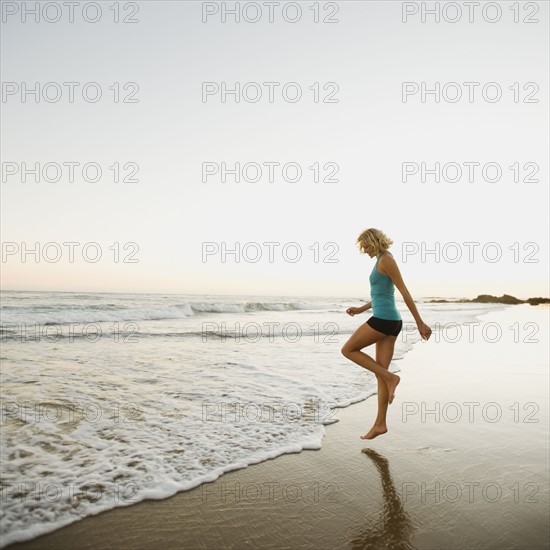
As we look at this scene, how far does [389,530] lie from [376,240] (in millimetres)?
2662

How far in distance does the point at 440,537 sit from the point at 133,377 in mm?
5971

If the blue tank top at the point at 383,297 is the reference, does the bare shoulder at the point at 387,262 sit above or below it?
above

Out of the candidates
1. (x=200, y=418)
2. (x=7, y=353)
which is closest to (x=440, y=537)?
(x=200, y=418)

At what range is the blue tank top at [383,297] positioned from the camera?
4418mm

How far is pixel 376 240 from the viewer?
4.45 meters

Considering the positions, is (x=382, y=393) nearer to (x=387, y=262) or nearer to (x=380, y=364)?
(x=380, y=364)

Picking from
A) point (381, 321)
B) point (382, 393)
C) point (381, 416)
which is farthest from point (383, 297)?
point (381, 416)

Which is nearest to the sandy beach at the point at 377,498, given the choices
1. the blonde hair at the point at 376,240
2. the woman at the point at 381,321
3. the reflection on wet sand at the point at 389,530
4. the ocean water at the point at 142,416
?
the reflection on wet sand at the point at 389,530

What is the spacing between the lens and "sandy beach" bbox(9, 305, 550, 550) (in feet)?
8.54

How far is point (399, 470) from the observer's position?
145 inches

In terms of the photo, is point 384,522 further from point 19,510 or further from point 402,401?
point 402,401

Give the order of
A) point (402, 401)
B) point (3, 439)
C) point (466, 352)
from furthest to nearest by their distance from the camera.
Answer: point (466, 352), point (402, 401), point (3, 439)

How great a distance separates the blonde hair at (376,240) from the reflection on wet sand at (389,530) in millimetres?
2277

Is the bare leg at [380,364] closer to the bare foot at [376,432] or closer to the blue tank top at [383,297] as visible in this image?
the bare foot at [376,432]
